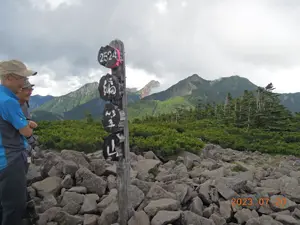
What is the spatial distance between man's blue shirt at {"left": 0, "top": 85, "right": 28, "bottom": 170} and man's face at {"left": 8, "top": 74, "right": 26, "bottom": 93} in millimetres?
76

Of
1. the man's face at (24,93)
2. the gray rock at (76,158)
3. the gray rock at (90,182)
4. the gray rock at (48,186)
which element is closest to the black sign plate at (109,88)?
the man's face at (24,93)

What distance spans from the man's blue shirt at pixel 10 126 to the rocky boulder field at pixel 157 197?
1.58 m

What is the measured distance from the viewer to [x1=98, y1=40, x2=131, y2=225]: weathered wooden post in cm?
439

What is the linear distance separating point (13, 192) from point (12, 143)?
25.0 inches

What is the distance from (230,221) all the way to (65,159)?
394cm

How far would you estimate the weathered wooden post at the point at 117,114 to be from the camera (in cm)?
439

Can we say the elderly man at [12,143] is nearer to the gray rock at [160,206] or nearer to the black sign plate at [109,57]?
the black sign plate at [109,57]

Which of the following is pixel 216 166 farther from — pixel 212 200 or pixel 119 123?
pixel 119 123

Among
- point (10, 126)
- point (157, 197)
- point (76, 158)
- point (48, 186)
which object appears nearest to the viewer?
point (10, 126)

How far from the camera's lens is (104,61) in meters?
4.61
